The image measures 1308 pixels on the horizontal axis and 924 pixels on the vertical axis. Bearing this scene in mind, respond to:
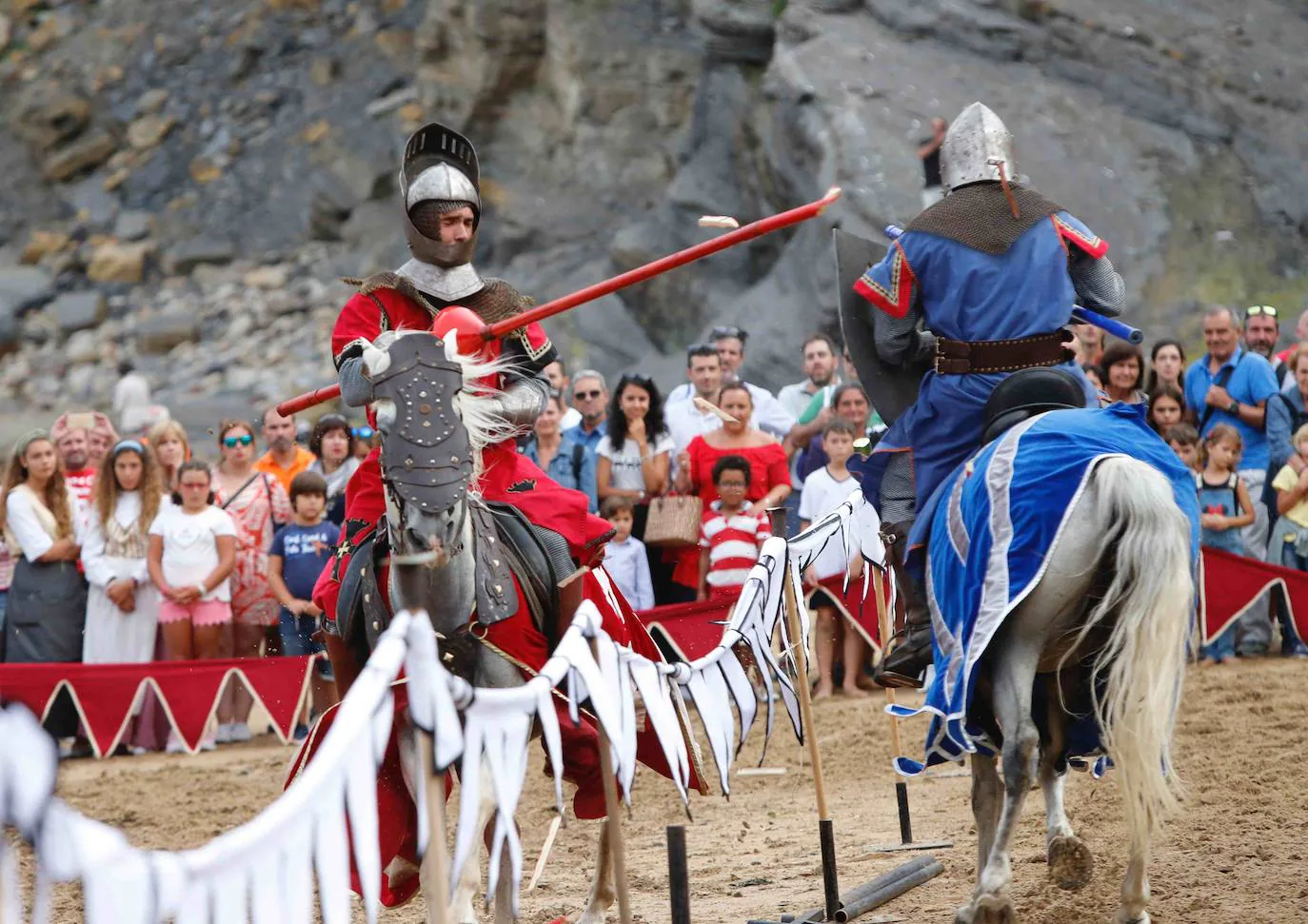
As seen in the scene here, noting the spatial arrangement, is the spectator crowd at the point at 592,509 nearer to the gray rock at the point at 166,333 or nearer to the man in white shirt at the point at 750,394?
the man in white shirt at the point at 750,394

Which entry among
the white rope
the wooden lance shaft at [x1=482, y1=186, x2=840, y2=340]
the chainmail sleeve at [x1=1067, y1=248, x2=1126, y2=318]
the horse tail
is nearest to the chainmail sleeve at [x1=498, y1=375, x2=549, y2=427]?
the wooden lance shaft at [x1=482, y1=186, x2=840, y2=340]

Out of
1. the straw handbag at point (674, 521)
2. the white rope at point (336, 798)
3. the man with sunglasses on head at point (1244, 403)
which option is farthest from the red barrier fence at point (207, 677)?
the white rope at point (336, 798)

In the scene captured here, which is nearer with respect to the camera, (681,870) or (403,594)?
(681,870)

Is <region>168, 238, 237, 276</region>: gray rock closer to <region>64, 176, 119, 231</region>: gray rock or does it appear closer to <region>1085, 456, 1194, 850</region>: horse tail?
<region>64, 176, 119, 231</region>: gray rock

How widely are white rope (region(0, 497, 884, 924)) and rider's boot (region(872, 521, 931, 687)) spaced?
1543 millimetres

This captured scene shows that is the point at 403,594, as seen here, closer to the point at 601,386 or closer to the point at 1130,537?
the point at 1130,537

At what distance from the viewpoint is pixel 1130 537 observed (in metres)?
4.93

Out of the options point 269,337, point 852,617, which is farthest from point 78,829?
point 269,337

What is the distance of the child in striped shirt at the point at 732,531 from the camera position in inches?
390

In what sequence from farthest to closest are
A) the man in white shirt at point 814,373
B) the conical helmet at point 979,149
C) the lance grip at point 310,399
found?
1. the man in white shirt at point 814,373
2. the conical helmet at point 979,149
3. the lance grip at point 310,399

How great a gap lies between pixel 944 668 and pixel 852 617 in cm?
467

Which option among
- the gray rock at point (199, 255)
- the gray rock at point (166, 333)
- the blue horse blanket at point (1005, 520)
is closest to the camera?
the blue horse blanket at point (1005, 520)

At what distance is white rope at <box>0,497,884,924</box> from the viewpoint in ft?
8.48

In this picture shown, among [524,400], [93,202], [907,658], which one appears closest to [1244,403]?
[907,658]
